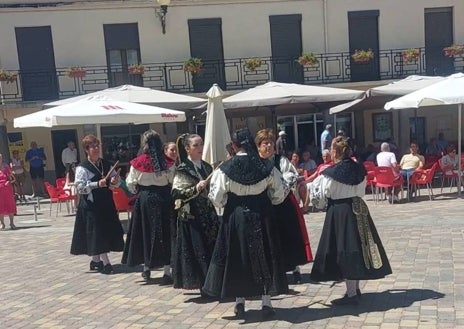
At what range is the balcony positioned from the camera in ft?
62.4

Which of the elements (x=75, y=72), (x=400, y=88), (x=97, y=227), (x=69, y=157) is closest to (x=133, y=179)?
(x=97, y=227)

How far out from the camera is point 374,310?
212 inches

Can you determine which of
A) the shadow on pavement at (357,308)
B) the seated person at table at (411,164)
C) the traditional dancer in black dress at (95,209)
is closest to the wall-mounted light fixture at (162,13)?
the seated person at table at (411,164)

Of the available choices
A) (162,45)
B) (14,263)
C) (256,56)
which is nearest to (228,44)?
(256,56)

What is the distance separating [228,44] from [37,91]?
667cm

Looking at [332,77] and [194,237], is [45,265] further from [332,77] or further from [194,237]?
[332,77]

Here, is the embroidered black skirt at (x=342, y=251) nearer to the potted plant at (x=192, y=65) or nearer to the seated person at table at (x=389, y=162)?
the seated person at table at (x=389, y=162)

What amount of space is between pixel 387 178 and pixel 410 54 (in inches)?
368

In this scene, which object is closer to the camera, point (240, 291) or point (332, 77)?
point (240, 291)

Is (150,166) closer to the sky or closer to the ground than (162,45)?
closer to the ground

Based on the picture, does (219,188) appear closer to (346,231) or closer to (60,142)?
(346,231)

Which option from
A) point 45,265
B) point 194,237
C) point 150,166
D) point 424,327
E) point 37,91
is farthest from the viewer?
point 37,91

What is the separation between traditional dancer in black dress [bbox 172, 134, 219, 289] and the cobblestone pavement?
1.23ft

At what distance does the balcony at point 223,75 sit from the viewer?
19.0 metres
